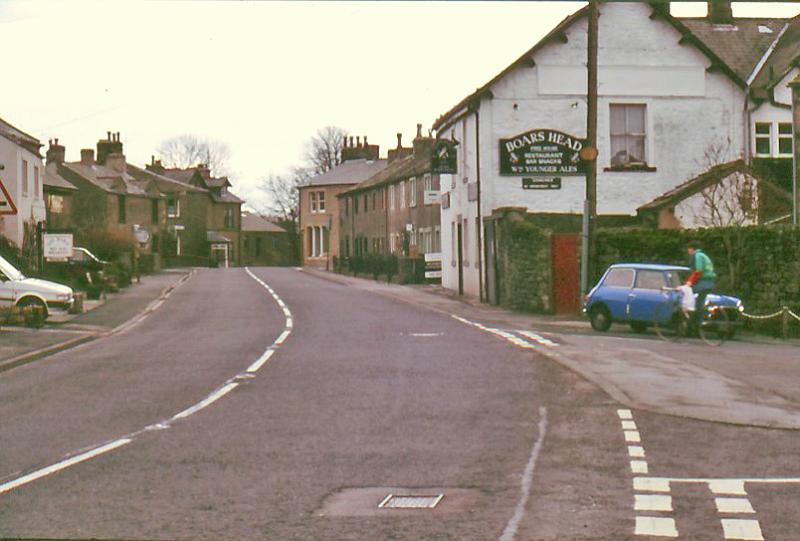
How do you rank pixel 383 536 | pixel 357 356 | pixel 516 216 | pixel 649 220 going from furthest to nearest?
pixel 649 220 < pixel 516 216 < pixel 357 356 < pixel 383 536

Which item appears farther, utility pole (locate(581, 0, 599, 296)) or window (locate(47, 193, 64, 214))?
window (locate(47, 193, 64, 214))

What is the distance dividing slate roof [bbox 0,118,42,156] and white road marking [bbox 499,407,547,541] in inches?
1535

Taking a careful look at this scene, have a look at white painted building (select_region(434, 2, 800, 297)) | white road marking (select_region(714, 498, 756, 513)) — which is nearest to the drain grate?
Answer: white road marking (select_region(714, 498, 756, 513))

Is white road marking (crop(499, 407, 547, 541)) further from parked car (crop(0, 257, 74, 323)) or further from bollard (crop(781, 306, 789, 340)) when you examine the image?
parked car (crop(0, 257, 74, 323))

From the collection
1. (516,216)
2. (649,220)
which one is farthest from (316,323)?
(649,220)

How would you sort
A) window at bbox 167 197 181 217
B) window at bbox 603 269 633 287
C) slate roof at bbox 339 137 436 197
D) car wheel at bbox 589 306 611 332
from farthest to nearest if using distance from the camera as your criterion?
window at bbox 167 197 181 217, slate roof at bbox 339 137 436 197, car wheel at bbox 589 306 611 332, window at bbox 603 269 633 287

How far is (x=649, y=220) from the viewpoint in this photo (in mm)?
37781

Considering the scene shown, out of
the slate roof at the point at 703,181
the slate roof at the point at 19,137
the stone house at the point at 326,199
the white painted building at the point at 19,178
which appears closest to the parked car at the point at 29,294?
the white painted building at the point at 19,178

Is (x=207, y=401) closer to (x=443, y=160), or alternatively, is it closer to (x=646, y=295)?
(x=646, y=295)

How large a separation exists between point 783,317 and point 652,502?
18511 millimetres

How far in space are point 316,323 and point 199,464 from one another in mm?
18725

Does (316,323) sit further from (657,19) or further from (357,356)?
(657,19)

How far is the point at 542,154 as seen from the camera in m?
40.0

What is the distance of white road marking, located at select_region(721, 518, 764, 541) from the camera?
7.32m
